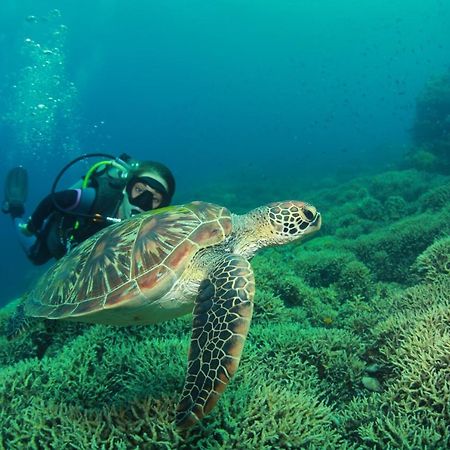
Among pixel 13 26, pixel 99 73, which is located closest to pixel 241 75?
pixel 99 73

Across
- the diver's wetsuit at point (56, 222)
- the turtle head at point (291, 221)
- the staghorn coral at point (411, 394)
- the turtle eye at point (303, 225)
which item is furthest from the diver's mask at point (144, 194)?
the staghorn coral at point (411, 394)

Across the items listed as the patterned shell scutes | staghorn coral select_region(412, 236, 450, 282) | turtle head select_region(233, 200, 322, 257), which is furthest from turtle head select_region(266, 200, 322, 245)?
staghorn coral select_region(412, 236, 450, 282)

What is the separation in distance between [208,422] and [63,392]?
1198mm

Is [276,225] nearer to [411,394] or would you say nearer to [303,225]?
[303,225]

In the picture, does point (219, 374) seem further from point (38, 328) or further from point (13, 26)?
point (13, 26)

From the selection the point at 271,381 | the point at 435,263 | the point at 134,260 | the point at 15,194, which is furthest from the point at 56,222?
the point at 435,263

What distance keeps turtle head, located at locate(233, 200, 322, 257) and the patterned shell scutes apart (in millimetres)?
189

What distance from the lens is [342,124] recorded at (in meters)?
97.8

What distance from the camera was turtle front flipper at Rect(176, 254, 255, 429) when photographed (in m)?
1.70

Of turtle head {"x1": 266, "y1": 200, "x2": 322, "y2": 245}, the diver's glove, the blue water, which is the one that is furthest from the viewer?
the blue water

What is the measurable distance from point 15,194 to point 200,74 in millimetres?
143189

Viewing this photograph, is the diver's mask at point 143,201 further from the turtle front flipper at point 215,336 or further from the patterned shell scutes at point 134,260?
the turtle front flipper at point 215,336

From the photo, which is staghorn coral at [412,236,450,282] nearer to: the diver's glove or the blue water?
the diver's glove

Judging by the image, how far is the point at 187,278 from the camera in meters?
2.58
